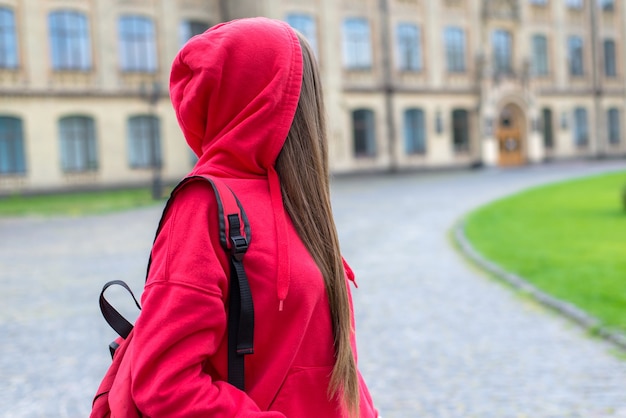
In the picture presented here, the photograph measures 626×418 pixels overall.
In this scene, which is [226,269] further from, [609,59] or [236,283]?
[609,59]

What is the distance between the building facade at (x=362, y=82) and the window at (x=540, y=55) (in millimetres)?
102

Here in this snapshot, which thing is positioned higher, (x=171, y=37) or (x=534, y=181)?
(x=171, y=37)

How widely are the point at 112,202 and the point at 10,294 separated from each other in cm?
1504

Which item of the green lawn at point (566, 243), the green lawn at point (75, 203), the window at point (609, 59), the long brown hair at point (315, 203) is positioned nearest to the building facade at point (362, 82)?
the window at point (609, 59)

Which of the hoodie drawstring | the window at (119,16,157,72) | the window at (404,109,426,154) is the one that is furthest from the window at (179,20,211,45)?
the hoodie drawstring

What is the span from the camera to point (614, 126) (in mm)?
44406

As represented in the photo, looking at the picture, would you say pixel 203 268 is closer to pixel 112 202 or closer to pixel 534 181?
pixel 112 202

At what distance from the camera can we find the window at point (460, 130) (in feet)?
125

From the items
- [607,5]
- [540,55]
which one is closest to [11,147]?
[540,55]

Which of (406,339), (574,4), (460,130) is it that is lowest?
(406,339)

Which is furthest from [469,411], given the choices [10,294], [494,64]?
[494,64]

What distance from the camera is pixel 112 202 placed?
23.6 metres

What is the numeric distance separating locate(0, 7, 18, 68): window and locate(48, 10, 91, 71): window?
1535mm

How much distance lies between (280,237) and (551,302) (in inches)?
265
